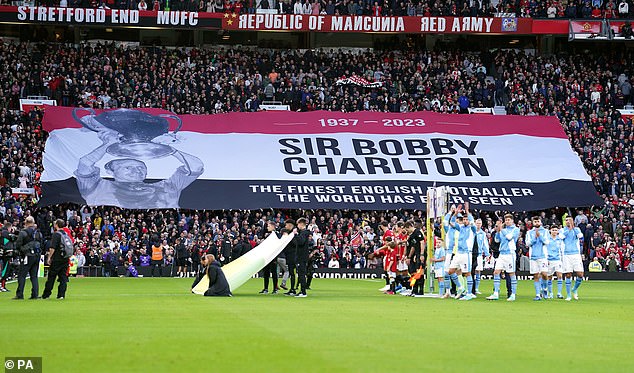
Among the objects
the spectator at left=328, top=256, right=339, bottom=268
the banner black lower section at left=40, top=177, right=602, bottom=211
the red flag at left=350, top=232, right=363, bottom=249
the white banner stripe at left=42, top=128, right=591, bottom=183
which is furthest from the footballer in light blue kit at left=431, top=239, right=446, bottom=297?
the white banner stripe at left=42, top=128, right=591, bottom=183

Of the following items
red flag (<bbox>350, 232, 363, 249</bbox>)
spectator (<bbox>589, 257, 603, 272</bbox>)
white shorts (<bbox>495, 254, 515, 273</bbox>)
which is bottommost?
spectator (<bbox>589, 257, 603, 272</bbox>)

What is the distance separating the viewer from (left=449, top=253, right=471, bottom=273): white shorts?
2792 centimetres

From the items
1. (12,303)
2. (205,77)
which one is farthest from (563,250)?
(205,77)

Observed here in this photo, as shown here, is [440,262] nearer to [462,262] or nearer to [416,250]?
[416,250]

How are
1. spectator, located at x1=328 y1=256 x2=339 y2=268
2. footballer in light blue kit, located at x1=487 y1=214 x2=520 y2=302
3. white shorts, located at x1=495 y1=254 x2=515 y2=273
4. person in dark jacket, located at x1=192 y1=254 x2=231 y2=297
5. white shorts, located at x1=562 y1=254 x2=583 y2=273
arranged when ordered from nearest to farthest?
person in dark jacket, located at x1=192 y1=254 x2=231 y2=297 → footballer in light blue kit, located at x1=487 y1=214 x2=520 y2=302 → white shorts, located at x1=495 y1=254 x2=515 y2=273 → white shorts, located at x1=562 y1=254 x2=583 y2=273 → spectator, located at x1=328 y1=256 x2=339 y2=268

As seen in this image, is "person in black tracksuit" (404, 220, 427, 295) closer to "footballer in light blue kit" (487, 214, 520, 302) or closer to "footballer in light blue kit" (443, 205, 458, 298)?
"footballer in light blue kit" (443, 205, 458, 298)

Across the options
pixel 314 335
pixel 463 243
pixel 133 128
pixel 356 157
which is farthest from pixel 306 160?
pixel 314 335

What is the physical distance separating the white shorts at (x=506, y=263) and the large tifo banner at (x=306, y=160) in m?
21.7

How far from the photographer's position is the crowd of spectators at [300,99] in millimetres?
48375

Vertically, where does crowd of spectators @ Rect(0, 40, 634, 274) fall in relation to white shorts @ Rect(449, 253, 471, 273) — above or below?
above

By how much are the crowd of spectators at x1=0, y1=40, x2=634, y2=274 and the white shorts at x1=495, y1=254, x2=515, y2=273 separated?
17.6 metres

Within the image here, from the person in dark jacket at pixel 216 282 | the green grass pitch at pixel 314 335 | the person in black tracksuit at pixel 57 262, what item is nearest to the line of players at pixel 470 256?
the green grass pitch at pixel 314 335

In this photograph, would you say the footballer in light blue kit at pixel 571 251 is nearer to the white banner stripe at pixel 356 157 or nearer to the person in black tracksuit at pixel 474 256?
the person in black tracksuit at pixel 474 256

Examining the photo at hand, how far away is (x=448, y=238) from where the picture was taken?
2892cm
